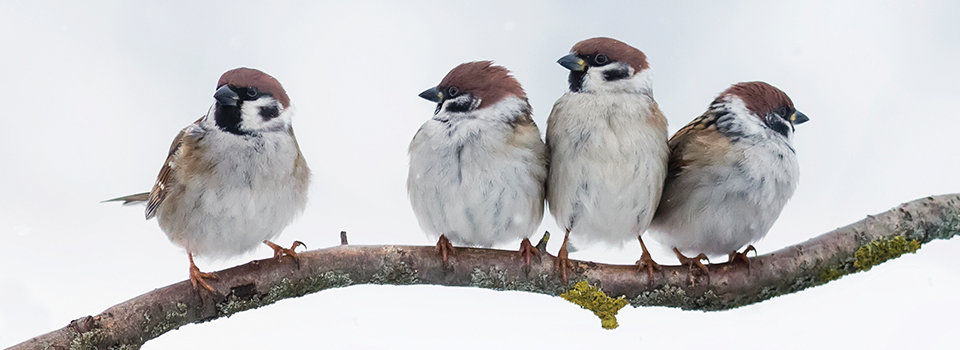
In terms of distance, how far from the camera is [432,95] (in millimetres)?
3408

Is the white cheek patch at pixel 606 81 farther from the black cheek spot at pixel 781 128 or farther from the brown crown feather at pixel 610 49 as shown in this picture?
the black cheek spot at pixel 781 128

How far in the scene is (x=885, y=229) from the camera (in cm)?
375

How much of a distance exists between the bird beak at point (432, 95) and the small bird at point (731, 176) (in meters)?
0.96

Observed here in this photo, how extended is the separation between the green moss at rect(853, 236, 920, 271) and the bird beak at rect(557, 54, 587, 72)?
1368mm

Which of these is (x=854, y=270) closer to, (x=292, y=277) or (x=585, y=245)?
(x=585, y=245)

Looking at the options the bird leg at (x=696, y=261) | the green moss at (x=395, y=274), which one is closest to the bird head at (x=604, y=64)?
the bird leg at (x=696, y=261)

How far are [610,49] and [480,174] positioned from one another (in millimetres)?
686

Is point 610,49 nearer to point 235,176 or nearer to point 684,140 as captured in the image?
point 684,140

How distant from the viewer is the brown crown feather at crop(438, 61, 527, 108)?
11.2 ft

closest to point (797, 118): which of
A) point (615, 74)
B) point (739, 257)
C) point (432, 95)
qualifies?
point (739, 257)

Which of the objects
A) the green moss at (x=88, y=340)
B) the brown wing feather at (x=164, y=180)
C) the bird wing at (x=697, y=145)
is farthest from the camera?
the bird wing at (x=697, y=145)

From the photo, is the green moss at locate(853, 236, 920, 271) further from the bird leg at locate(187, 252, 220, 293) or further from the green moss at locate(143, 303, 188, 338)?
the green moss at locate(143, 303, 188, 338)

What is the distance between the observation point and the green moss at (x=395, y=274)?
10.9 ft

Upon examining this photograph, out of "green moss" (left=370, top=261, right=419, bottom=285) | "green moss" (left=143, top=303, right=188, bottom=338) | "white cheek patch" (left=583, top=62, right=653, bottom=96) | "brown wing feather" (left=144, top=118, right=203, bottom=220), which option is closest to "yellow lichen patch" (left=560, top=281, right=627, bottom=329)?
"green moss" (left=370, top=261, right=419, bottom=285)
